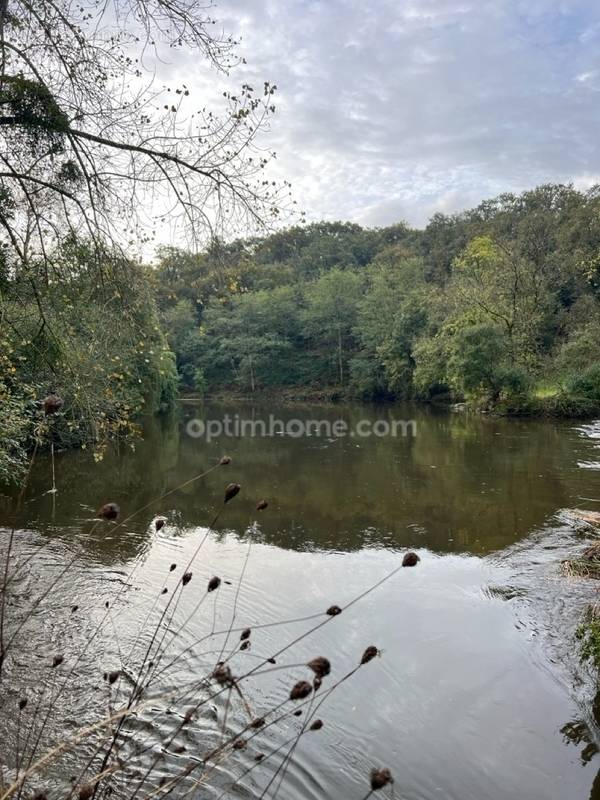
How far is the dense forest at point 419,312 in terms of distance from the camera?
93.9 ft

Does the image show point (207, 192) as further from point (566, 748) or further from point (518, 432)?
point (518, 432)

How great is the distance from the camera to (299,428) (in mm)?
29578

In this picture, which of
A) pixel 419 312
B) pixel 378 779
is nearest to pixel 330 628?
pixel 378 779

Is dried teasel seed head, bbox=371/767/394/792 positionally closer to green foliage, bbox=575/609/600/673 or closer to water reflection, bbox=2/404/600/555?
green foliage, bbox=575/609/600/673

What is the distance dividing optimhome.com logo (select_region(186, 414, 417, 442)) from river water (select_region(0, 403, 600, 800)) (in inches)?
414

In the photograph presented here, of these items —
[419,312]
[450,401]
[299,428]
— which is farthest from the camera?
[419,312]

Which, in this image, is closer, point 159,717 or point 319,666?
point 319,666

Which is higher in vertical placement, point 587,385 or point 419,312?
point 419,312

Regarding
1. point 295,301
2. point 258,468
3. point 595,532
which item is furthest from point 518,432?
point 295,301

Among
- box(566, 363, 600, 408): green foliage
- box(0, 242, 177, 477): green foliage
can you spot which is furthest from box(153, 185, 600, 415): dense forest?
box(0, 242, 177, 477): green foliage

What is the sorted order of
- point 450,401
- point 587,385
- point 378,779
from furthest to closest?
point 450,401
point 587,385
point 378,779

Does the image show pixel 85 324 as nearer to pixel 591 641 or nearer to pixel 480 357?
pixel 591 641

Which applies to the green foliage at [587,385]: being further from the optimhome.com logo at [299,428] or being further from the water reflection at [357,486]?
the optimhome.com logo at [299,428]

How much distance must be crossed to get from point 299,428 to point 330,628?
22734 millimetres
